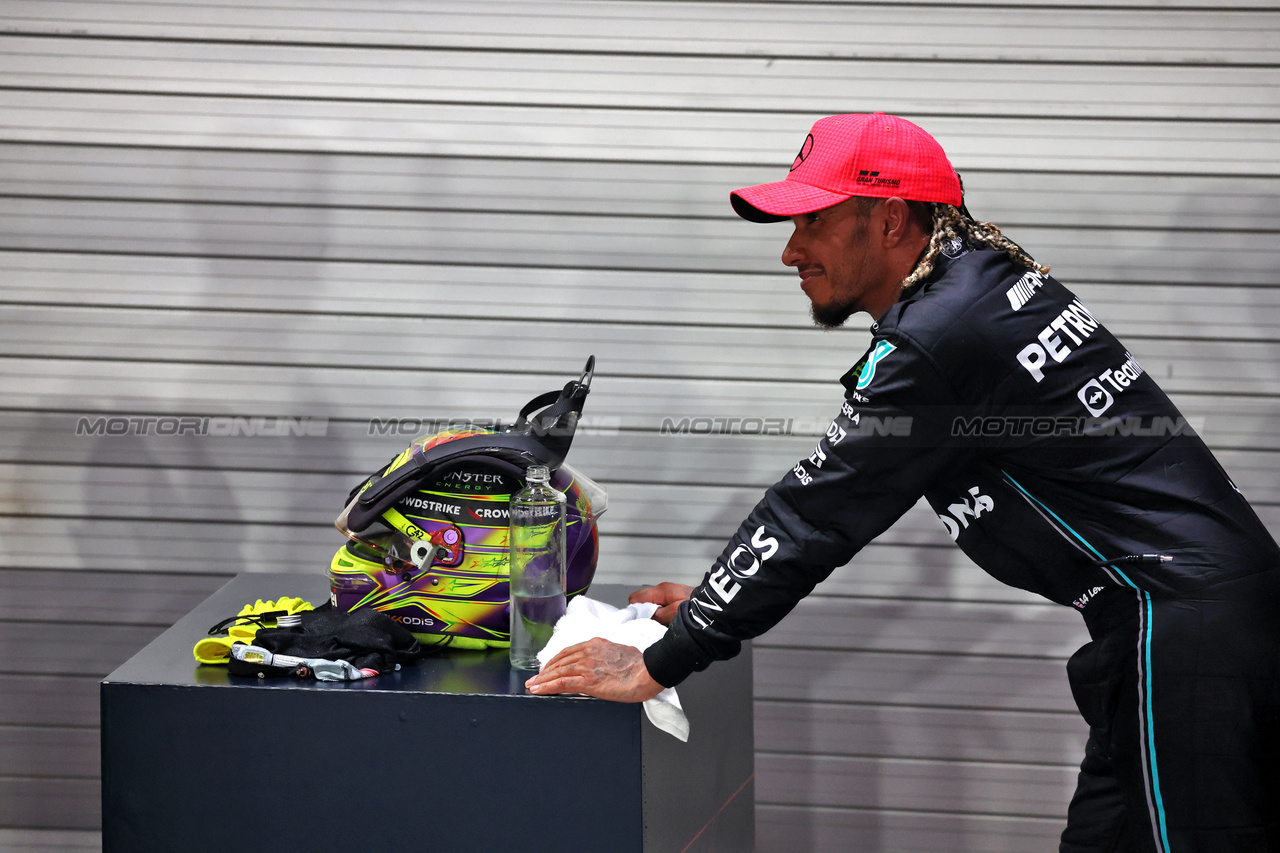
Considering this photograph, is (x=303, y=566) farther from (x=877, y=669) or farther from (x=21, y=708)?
(x=877, y=669)

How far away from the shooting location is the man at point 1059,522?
1.90m

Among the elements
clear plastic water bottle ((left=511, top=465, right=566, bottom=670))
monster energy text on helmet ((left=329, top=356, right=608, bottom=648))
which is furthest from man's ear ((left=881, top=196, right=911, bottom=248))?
clear plastic water bottle ((left=511, top=465, right=566, bottom=670))

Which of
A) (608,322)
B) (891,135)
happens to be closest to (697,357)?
(608,322)

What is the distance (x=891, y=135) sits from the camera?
2.09 meters

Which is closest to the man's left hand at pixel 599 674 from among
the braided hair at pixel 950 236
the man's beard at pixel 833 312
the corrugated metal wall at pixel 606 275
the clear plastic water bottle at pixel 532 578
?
the clear plastic water bottle at pixel 532 578

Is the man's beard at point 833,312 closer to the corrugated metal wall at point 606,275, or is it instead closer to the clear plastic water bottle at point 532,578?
the clear plastic water bottle at point 532,578

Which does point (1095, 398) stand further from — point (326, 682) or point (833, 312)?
point (326, 682)

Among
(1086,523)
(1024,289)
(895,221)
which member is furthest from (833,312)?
(1086,523)

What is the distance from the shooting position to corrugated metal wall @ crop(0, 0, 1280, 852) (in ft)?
10.8

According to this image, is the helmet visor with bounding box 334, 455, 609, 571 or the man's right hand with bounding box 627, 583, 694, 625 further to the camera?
the man's right hand with bounding box 627, 583, 694, 625

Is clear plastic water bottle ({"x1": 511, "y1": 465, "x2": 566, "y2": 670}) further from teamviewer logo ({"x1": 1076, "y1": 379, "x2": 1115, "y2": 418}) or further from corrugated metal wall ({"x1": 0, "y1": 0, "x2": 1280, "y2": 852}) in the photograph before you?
corrugated metal wall ({"x1": 0, "y1": 0, "x2": 1280, "y2": 852})

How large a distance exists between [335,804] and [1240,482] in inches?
107

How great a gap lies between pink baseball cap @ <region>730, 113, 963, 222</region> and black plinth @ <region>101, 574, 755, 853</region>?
966 millimetres

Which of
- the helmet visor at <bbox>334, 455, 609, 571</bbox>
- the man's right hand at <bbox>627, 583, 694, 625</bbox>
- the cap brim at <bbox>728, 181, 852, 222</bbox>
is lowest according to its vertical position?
the man's right hand at <bbox>627, 583, 694, 625</bbox>
